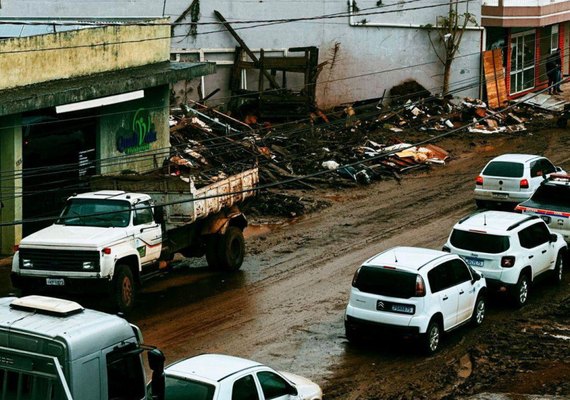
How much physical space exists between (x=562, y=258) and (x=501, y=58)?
2484cm

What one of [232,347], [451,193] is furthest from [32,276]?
[451,193]

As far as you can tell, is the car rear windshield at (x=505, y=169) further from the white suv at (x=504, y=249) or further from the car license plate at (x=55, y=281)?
the car license plate at (x=55, y=281)

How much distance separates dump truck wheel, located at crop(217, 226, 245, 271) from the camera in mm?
24125

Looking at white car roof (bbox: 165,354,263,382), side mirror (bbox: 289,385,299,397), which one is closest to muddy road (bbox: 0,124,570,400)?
side mirror (bbox: 289,385,299,397)

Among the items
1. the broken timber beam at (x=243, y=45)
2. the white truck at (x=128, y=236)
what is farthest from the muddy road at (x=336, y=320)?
the broken timber beam at (x=243, y=45)

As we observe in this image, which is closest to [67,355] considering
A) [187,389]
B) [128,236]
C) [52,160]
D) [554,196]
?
[187,389]

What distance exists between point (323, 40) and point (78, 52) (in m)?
17.5

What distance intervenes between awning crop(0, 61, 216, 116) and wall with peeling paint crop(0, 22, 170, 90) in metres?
0.21

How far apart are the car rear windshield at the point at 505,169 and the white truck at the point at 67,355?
1827 centimetres

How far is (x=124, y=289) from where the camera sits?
20.8 meters

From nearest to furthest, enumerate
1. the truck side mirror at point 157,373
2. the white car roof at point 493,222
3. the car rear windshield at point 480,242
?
the truck side mirror at point 157,373 < the car rear windshield at point 480,242 < the white car roof at point 493,222

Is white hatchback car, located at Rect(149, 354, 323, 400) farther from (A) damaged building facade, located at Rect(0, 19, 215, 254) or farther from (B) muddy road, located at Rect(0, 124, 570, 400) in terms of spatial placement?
(A) damaged building facade, located at Rect(0, 19, 215, 254)

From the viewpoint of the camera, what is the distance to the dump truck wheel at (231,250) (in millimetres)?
24125

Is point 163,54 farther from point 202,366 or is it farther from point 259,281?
point 202,366
